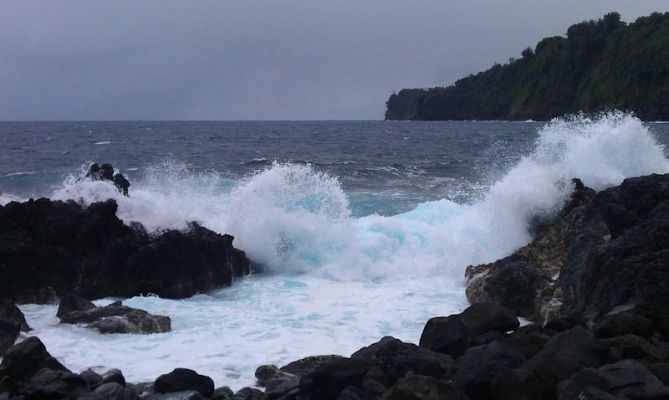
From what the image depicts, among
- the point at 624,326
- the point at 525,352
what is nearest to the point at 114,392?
the point at 525,352

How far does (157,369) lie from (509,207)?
6.94 meters

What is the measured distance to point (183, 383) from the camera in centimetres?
628

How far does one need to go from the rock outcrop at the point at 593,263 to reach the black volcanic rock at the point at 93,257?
4.22 m

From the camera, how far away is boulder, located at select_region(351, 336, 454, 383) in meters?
6.17

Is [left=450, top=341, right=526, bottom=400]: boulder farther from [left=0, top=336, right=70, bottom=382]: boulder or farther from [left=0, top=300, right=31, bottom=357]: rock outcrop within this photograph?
[left=0, top=300, right=31, bottom=357]: rock outcrop

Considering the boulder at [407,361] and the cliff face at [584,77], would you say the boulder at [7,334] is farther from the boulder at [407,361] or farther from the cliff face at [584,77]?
the cliff face at [584,77]

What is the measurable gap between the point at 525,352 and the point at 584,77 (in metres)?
86.8

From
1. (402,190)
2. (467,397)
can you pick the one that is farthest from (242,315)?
(402,190)

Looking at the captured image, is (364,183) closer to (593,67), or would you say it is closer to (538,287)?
(538,287)

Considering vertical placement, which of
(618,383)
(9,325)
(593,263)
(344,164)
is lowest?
(9,325)

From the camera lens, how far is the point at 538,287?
30.6 feet

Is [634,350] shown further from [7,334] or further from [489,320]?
[7,334]

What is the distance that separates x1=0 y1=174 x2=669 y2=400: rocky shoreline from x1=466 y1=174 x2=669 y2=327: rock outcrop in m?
0.02

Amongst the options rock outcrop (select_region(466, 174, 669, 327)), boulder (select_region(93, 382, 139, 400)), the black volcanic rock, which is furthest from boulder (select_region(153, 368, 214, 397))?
the black volcanic rock
